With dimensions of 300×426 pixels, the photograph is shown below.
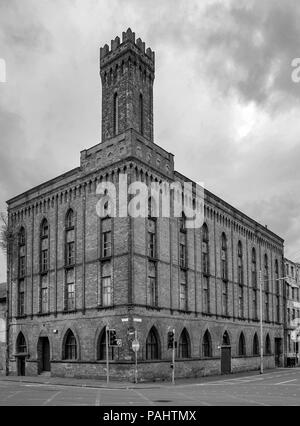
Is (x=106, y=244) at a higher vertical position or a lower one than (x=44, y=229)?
lower

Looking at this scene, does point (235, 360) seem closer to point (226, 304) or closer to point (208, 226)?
point (226, 304)

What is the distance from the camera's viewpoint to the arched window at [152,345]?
129 ft

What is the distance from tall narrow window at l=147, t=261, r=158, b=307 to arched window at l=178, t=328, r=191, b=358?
547cm

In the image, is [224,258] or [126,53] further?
[224,258]

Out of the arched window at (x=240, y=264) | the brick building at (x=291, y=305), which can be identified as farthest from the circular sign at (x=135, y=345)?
the brick building at (x=291, y=305)

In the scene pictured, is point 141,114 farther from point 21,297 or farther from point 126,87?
point 21,297

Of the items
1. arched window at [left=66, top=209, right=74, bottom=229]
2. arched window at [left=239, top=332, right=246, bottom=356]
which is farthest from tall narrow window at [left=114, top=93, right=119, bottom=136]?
arched window at [left=239, top=332, right=246, bottom=356]

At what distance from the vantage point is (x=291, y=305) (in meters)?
73.8

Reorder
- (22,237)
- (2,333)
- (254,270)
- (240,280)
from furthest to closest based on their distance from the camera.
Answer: (254,270) < (240,280) < (2,333) < (22,237)

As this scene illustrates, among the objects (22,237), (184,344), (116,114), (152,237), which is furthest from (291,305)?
(116,114)

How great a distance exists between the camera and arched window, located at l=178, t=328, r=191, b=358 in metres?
44.0

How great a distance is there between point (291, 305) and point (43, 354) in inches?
1570

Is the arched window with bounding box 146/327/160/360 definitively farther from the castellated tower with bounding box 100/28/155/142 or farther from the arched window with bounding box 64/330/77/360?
the castellated tower with bounding box 100/28/155/142

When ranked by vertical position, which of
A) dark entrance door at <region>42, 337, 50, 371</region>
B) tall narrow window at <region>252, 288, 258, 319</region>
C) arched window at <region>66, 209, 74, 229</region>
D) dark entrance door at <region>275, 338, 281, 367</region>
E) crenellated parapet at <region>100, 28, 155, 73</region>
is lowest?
dark entrance door at <region>275, 338, 281, 367</region>
